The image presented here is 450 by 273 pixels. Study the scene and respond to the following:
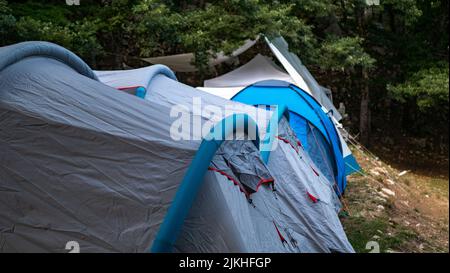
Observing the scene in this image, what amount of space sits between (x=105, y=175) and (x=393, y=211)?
6.09 metres

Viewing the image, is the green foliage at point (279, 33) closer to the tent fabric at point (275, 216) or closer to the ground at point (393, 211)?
the ground at point (393, 211)

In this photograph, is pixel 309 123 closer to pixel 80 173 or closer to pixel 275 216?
pixel 275 216

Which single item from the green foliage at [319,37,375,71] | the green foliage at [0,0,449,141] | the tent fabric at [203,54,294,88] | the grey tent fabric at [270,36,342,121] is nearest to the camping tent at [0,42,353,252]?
the green foliage at [0,0,449,141]

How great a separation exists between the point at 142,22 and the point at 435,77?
7.20 m

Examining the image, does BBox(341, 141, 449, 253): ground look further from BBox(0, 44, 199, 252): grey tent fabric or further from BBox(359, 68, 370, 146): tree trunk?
BBox(0, 44, 199, 252): grey tent fabric

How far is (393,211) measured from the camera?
8.27m

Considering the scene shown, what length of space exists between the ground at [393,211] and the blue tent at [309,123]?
576 mm

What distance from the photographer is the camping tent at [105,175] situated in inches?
121

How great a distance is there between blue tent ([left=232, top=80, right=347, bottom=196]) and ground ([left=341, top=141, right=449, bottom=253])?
58 cm

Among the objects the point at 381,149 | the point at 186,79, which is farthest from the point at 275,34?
the point at 381,149

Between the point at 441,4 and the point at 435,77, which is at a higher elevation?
the point at 441,4

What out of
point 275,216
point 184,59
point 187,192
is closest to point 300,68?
point 184,59

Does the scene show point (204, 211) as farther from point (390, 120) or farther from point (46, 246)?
point (390, 120)

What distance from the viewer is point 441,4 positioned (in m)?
15.0
